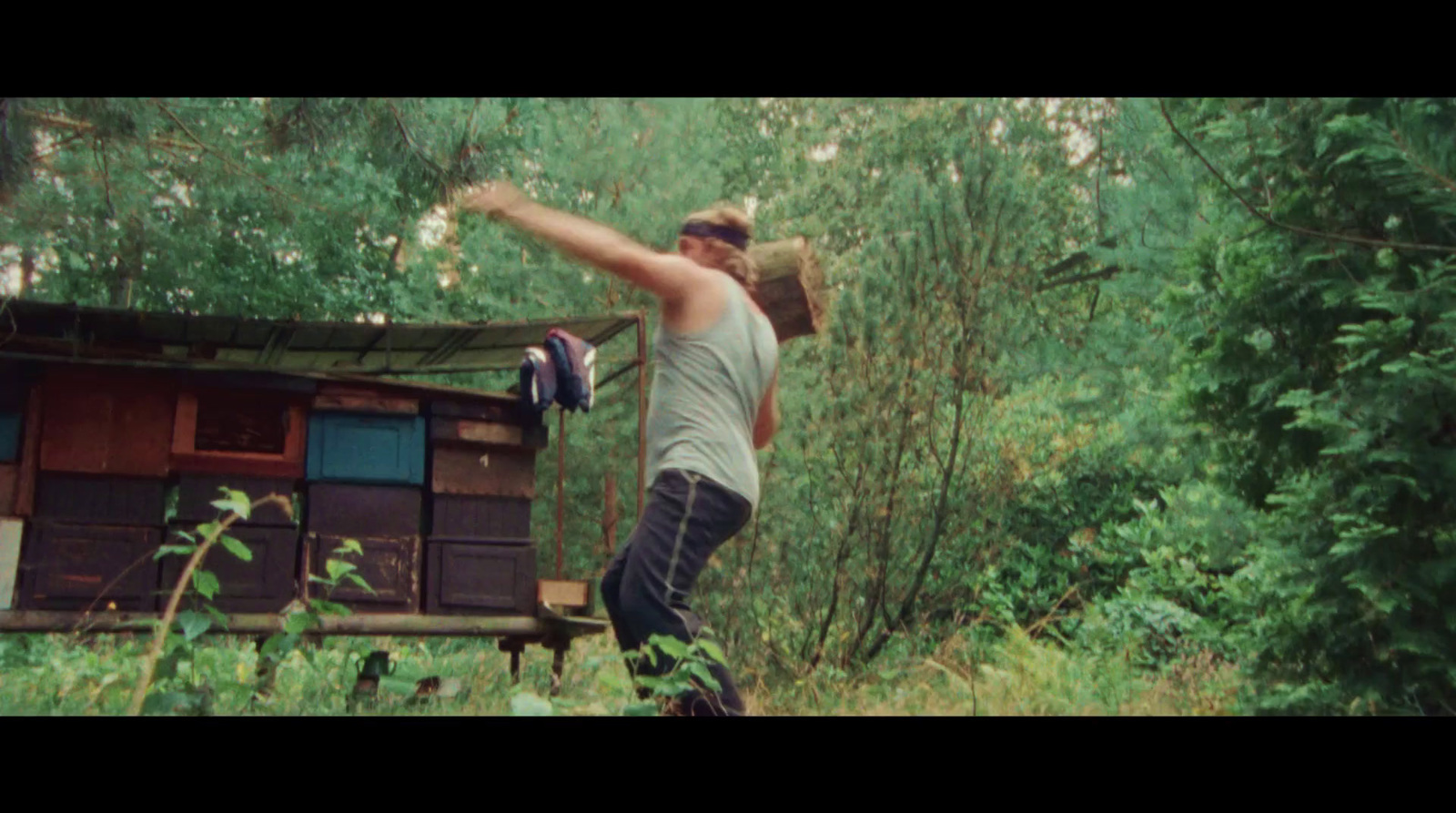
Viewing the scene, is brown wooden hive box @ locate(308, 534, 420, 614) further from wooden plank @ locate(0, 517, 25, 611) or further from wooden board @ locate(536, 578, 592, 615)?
wooden plank @ locate(0, 517, 25, 611)

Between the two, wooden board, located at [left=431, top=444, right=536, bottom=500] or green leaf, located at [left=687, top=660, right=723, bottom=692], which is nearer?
green leaf, located at [left=687, top=660, right=723, bottom=692]

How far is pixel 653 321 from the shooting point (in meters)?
11.9

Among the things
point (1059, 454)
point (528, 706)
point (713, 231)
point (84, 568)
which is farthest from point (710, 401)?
point (1059, 454)

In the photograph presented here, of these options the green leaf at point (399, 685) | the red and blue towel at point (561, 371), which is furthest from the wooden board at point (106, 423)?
the green leaf at point (399, 685)

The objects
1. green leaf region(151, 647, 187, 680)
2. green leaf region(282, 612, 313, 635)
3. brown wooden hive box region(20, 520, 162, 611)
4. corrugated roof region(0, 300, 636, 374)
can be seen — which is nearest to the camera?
green leaf region(151, 647, 187, 680)

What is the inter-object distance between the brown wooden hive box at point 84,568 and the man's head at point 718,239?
3.56m

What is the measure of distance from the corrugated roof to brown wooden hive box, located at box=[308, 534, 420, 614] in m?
0.94

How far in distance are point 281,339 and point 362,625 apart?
5.84 ft

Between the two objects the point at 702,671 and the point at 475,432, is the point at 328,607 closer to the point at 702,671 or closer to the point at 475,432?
the point at 702,671

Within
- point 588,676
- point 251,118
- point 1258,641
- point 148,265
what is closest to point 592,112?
point 251,118

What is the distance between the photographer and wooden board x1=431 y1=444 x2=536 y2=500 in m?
6.43

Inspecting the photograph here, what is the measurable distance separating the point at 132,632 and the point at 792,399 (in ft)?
11.6

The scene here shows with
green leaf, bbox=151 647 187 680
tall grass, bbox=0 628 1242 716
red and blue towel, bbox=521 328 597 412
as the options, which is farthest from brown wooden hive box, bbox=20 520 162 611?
green leaf, bbox=151 647 187 680

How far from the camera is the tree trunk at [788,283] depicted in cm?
470
